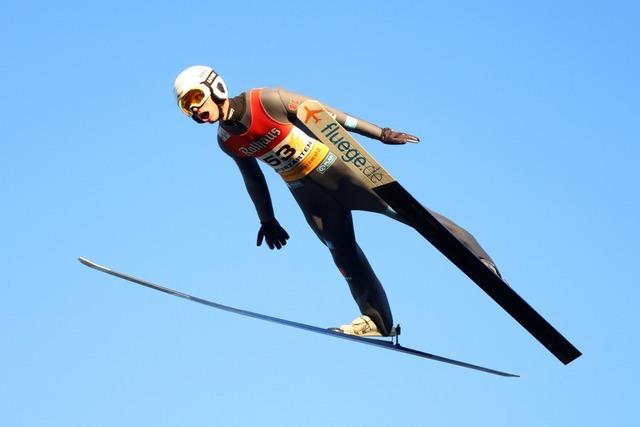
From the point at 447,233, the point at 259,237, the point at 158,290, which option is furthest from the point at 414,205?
the point at 158,290

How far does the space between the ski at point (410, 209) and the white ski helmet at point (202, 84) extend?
2.55 ft

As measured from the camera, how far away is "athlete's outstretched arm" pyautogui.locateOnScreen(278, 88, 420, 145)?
13305mm

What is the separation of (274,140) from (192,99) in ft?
3.00

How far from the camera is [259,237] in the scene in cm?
1487

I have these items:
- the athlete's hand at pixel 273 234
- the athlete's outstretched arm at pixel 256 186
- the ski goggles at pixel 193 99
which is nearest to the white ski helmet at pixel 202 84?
the ski goggles at pixel 193 99

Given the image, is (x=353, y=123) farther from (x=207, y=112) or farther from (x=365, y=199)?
(x=207, y=112)

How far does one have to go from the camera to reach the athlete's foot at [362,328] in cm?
1429

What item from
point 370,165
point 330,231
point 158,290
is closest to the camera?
point 370,165

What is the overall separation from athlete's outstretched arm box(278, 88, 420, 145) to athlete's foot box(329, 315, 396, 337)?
206cm

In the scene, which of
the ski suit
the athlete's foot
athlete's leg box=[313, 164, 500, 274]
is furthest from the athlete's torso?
the athlete's foot

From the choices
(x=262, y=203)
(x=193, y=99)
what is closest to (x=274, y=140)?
(x=193, y=99)

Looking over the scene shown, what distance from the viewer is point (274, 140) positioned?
13516 mm

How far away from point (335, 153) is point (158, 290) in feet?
9.99

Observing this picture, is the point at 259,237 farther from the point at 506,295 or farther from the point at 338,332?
the point at 506,295
